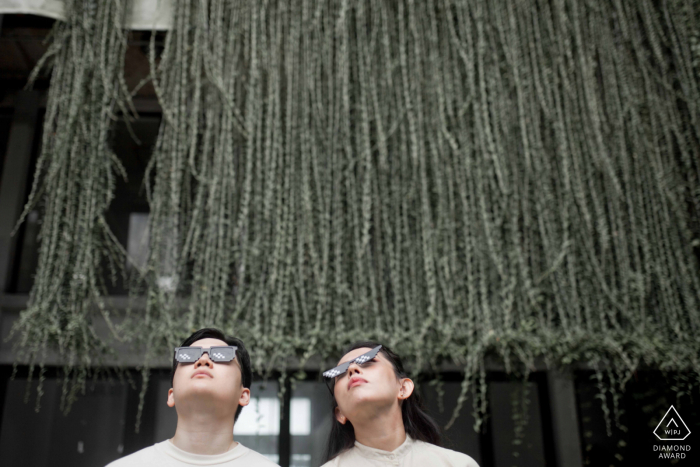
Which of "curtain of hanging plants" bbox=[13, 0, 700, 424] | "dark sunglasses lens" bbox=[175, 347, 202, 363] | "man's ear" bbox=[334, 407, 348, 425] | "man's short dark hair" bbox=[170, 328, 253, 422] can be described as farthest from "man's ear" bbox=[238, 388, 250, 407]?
"curtain of hanging plants" bbox=[13, 0, 700, 424]

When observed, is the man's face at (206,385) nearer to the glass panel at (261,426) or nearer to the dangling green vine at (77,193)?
the dangling green vine at (77,193)

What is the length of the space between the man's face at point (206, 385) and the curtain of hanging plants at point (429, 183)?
1603 mm

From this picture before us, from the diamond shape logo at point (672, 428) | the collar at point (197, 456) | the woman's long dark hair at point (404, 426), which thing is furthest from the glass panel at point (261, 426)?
the diamond shape logo at point (672, 428)

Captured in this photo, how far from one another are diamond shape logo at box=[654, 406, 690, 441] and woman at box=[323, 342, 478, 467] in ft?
8.55

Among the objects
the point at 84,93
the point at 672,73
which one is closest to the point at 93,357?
the point at 84,93

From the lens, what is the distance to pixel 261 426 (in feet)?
13.2

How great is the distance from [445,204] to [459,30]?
1.45 metres

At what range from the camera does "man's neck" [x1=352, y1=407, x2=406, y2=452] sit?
210 cm

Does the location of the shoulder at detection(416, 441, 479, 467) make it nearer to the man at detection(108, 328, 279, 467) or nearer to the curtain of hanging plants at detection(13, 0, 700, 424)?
the man at detection(108, 328, 279, 467)

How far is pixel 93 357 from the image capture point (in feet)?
12.7

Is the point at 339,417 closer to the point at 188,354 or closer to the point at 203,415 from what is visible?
the point at 203,415

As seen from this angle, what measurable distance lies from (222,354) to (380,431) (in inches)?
26.2

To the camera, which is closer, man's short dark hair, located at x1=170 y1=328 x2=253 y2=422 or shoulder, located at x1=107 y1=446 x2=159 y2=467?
shoulder, located at x1=107 y1=446 x2=159 y2=467

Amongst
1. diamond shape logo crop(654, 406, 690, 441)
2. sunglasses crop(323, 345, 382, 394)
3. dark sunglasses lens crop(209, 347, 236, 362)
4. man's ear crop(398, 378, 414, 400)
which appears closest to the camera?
dark sunglasses lens crop(209, 347, 236, 362)
